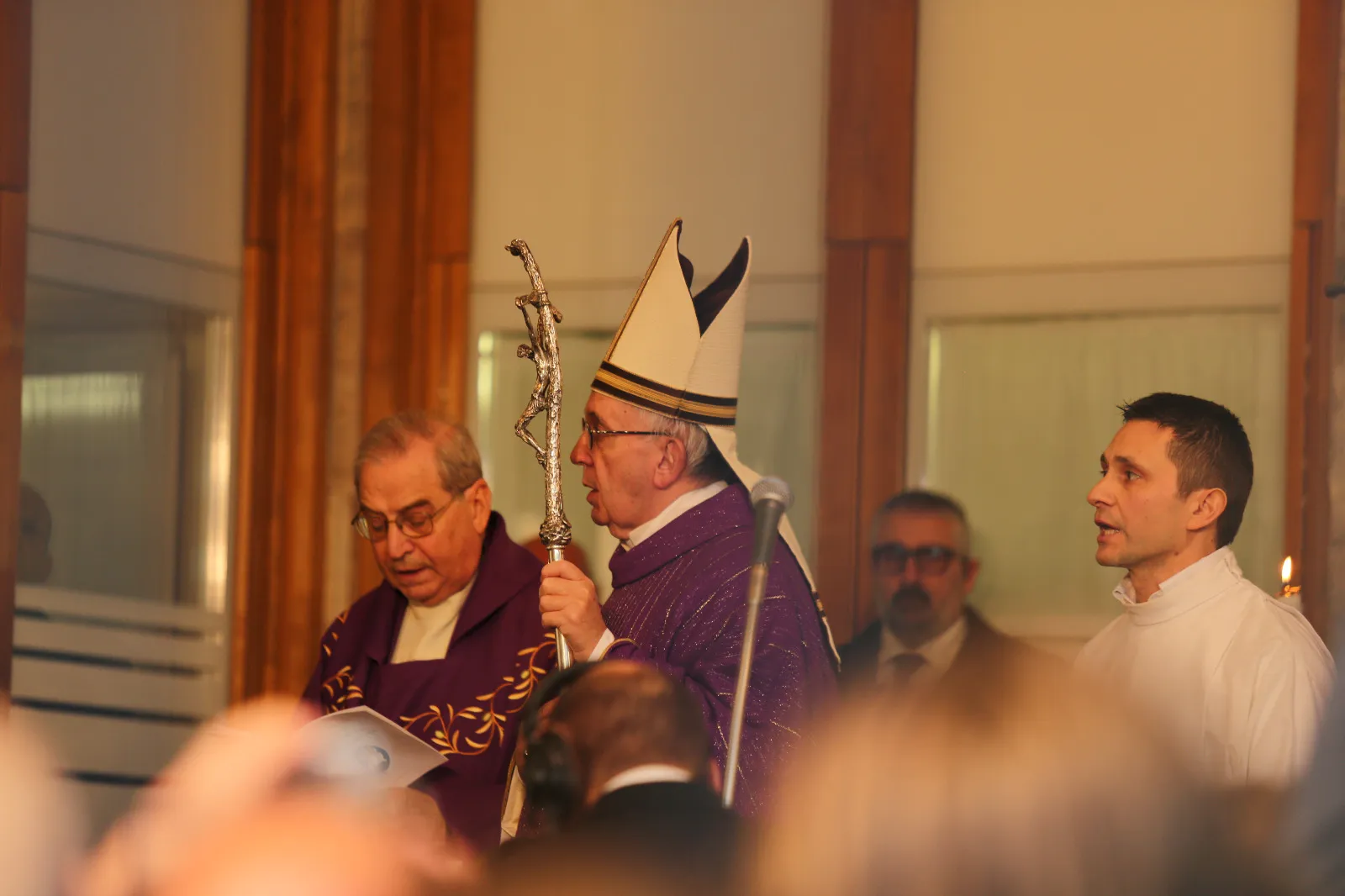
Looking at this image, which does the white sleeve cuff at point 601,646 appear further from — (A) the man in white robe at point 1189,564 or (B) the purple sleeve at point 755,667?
(A) the man in white robe at point 1189,564

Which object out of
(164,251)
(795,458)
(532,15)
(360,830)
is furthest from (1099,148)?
(360,830)

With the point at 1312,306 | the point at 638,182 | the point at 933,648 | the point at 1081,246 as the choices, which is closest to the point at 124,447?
the point at 638,182

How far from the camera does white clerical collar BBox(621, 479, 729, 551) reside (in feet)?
14.4

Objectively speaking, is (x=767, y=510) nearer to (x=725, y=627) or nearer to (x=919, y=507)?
(x=725, y=627)

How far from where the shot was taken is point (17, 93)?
595 centimetres

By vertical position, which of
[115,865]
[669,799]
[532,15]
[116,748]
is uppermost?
[532,15]

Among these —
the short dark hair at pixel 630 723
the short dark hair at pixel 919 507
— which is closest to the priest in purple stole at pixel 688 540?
the short dark hair at pixel 919 507

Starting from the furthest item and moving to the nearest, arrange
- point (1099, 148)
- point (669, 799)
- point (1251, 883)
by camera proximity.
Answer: point (1099, 148)
point (669, 799)
point (1251, 883)

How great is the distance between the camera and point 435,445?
15.6 feet

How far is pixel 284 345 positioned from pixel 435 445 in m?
2.20

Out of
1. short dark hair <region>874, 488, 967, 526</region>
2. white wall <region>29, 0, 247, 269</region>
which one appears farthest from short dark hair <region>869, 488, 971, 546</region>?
white wall <region>29, 0, 247, 269</region>

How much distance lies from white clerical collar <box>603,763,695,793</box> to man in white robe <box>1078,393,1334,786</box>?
1.87 meters

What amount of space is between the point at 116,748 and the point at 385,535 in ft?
6.72

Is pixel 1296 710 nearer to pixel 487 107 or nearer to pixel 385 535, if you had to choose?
pixel 385 535
